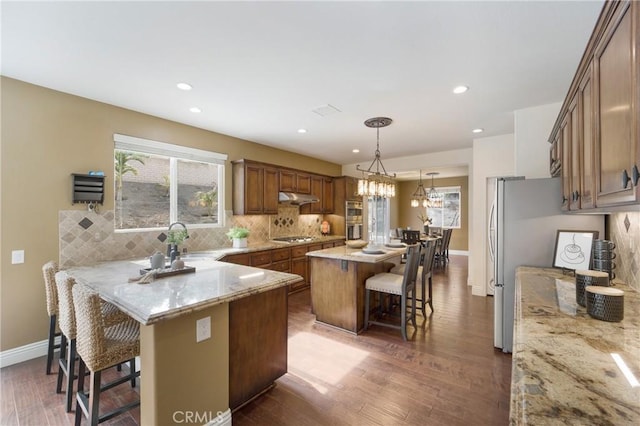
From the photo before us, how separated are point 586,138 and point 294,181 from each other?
14.8 feet

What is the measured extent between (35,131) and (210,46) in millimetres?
2192

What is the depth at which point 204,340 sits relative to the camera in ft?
5.78

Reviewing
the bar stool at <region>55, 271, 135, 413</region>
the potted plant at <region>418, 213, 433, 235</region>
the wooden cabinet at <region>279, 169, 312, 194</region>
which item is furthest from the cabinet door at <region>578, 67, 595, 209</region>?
the potted plant at <region>418, 213, 433, 235</region>

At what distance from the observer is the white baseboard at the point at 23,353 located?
A: 263 cm

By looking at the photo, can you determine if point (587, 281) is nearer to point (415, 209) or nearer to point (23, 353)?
point (23, 353)

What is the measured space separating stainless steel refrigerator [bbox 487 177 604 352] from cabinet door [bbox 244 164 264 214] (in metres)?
3.53

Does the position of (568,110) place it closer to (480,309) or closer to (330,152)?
(480,309)

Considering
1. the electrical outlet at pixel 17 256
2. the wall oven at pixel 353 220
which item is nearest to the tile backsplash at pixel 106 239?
the electrical outlet at pixel 17 256

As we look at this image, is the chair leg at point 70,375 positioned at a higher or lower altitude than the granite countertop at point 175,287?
lower

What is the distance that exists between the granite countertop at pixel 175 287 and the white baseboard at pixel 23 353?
2.94 ft

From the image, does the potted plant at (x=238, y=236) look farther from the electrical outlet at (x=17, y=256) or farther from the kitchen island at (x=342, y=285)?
the electrical outlet at (x=17, y=256)

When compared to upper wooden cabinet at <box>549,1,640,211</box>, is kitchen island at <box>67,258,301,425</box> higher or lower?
lower

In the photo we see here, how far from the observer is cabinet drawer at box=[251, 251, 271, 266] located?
4278 millimetres

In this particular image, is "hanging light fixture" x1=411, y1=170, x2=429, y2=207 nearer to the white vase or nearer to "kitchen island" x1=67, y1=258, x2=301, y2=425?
the white vase
